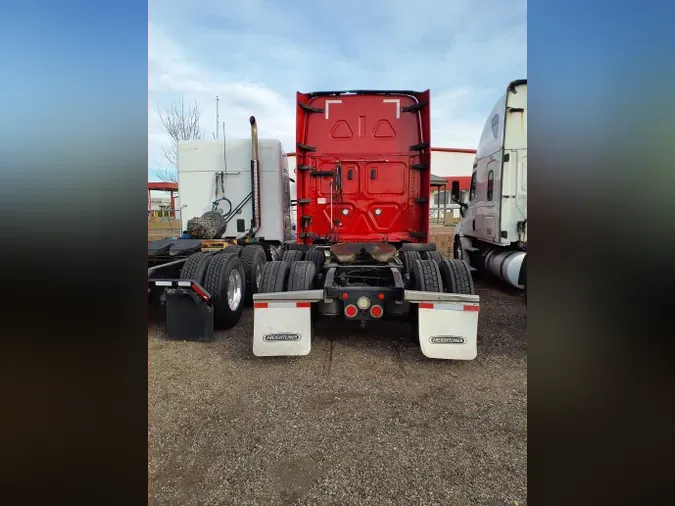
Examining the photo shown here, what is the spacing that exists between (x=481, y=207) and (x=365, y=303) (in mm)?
5175

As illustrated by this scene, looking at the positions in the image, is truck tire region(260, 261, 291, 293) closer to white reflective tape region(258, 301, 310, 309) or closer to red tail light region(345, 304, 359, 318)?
white reflective tape region(258, 301, 310, 309)

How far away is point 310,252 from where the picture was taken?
19.3ft

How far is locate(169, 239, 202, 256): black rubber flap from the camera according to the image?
5.50 meters

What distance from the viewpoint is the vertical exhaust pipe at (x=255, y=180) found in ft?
22.7

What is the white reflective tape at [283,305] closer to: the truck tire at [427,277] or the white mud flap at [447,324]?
the white mud flap at [447,324]

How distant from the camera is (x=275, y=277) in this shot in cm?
446

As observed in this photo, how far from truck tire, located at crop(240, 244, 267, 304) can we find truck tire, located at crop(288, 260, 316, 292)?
6.11ft

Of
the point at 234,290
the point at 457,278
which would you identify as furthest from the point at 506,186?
the point at 234,290

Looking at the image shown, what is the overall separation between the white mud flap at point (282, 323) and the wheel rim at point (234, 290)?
1.38 meters

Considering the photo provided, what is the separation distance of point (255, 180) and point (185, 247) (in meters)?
2.04

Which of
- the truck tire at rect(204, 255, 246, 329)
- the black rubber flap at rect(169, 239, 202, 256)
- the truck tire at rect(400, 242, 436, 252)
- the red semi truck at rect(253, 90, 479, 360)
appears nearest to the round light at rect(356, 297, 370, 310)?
the red semi truck at rect(253, 90, 479, 360)

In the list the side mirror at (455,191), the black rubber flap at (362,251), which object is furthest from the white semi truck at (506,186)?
the black rubber flap at (362,251)
